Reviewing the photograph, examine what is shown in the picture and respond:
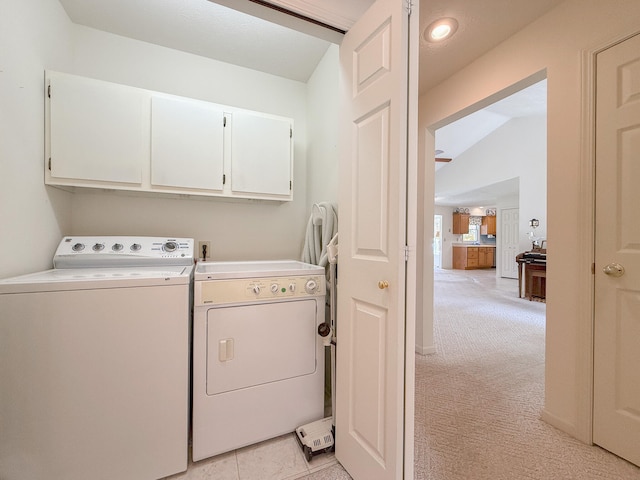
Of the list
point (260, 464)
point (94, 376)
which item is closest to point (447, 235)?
point (260, 464)

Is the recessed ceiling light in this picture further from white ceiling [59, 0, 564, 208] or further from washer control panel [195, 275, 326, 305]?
washer control panel [195, 275, 326, 305]

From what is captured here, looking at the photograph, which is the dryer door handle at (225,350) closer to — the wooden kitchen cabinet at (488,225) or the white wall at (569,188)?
the white wall at (569,188)

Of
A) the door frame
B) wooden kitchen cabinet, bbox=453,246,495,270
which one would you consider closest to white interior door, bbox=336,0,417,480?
the door frame

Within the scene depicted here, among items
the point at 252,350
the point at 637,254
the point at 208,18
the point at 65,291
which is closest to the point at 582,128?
the point at 637,254

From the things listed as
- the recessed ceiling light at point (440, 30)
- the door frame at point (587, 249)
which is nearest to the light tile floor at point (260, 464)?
the door frame at point (587, 249)

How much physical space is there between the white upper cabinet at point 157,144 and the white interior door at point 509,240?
21.4 ft

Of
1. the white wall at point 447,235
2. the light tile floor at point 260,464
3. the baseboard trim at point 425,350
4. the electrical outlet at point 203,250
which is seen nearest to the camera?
the light tile floor at point 260,464

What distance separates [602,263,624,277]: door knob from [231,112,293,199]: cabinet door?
1919 mm

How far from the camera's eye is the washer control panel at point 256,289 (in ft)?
4.40

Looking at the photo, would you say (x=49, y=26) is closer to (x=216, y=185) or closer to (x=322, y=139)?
(x=216, y=185)

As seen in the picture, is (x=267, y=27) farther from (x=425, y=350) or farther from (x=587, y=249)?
(x=425, y=350)

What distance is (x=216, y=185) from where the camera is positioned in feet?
6.02

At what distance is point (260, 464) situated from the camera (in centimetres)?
135

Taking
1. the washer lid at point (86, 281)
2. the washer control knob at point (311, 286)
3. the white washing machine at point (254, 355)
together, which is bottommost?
the white washing machine at point (254, 355)
